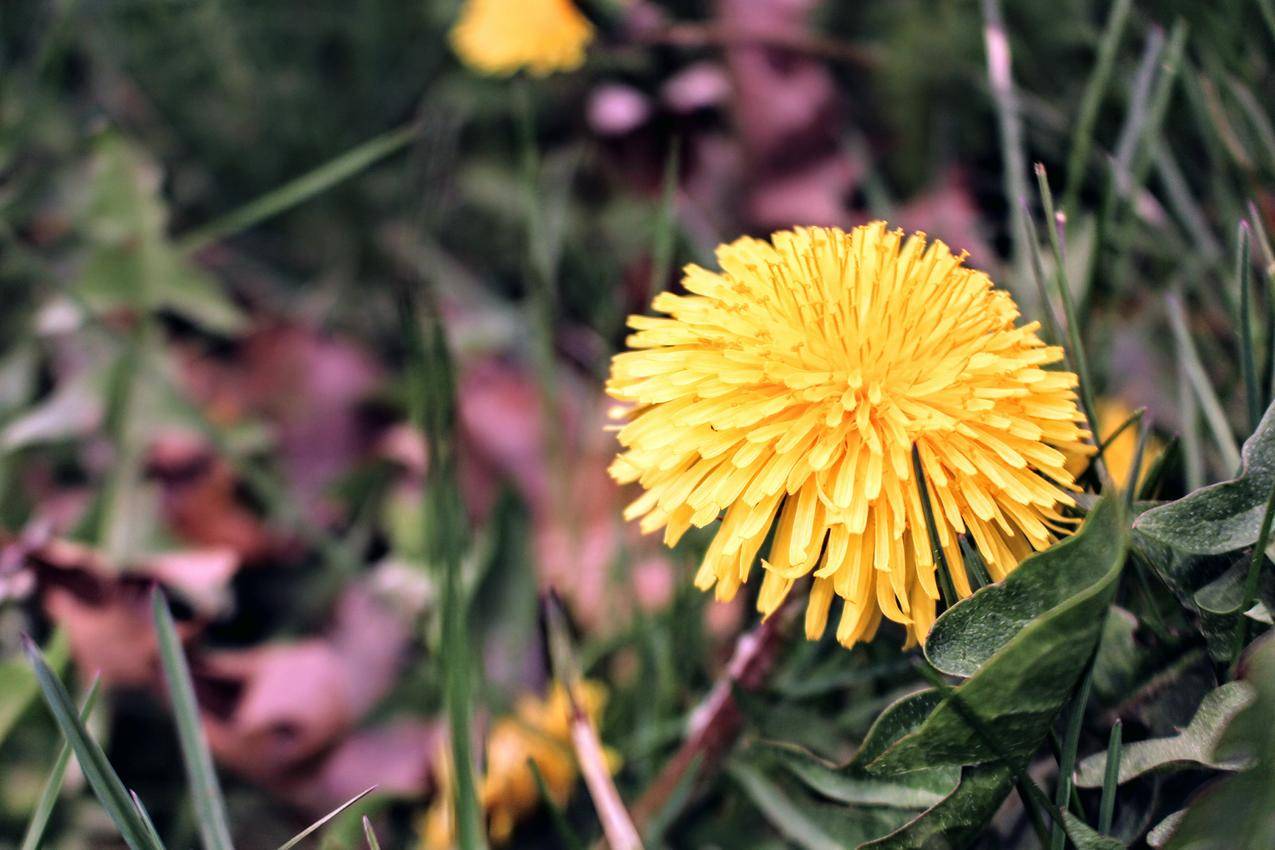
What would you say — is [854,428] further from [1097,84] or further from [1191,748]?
[1097,84]

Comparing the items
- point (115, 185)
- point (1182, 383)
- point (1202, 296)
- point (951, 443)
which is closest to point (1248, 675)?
point (951, 443)

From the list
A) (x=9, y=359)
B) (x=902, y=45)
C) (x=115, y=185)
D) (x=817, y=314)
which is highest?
(x=115, y=185)

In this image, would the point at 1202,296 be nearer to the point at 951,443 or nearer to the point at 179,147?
the point at 951,443

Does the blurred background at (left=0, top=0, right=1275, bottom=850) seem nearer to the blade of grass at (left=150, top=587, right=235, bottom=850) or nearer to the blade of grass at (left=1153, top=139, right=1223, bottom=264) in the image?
the blade of grass at (left=1153, top=139, right=1223, bottom=264)

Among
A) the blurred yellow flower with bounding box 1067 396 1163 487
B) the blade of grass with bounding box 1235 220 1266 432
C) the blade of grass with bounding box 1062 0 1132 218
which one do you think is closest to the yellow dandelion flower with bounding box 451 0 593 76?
the blade of grass with bounding box 1062 0 1132 218

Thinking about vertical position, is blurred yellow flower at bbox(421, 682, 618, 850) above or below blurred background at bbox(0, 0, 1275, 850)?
below

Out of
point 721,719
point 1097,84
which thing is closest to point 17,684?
point 721,719
